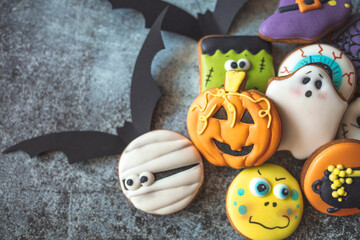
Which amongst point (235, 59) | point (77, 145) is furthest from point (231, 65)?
point (77, 145)

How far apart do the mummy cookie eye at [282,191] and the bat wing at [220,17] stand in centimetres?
72

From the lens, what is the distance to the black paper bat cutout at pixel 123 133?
139 cm

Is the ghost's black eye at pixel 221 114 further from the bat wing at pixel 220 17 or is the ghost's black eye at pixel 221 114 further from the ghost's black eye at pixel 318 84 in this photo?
the bat wing at pixel 220 17

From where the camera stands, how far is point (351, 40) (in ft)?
4.29

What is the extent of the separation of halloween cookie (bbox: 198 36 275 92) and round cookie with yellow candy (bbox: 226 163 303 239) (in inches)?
15.1

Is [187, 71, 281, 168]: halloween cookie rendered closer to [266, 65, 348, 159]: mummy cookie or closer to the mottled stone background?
[266, 65, 348, 159]: mummy cookie

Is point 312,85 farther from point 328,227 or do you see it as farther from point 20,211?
point 20,211

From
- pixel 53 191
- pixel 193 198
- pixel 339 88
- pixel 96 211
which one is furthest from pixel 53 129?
pixel 339 88

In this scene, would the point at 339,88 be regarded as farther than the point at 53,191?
No

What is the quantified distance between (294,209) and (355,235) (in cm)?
29

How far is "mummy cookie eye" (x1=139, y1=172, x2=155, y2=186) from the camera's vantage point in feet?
4.12

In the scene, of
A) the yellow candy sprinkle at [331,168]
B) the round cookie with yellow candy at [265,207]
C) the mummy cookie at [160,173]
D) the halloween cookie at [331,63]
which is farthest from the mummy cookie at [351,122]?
the mummy cookie at [160,173]

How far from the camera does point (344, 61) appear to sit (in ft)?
4.16

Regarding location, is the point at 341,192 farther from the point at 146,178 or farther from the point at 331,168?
the point at 146,178
